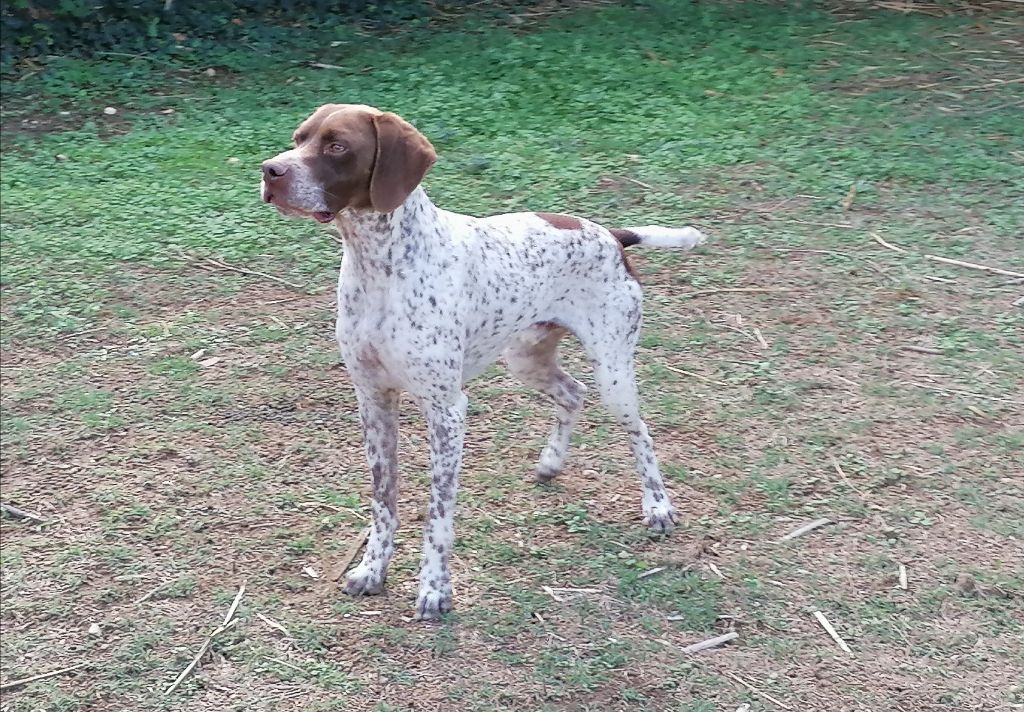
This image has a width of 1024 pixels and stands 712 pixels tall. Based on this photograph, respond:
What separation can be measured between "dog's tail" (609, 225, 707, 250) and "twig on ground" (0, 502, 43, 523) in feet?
7.36

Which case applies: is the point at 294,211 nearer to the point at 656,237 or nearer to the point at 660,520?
the point at 656,237

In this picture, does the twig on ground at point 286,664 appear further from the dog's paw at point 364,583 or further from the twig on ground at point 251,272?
the twig on ground at point 251,272

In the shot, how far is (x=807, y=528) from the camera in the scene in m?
4.55

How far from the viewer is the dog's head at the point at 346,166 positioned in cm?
356

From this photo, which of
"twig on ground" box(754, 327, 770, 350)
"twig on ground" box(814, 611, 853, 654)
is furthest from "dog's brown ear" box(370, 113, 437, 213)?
"twig on ground" box(754, 327, 770, 350)

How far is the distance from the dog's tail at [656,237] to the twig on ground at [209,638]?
171 cm

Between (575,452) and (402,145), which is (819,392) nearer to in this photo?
(575,452)

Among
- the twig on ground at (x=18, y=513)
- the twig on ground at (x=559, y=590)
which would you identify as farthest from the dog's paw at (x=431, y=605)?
the twig on ground at (x=18, y=513)

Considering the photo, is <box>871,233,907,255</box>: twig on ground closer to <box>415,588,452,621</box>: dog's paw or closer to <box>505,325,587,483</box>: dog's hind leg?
<box>505,325,587,483</box>: dog's hind leg

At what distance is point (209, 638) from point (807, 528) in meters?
2.01

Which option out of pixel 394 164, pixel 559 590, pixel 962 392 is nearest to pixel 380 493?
pixel 559 590

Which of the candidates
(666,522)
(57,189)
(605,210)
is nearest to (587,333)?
(666,522)

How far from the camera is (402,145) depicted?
3676mm

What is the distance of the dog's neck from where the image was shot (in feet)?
12.3
